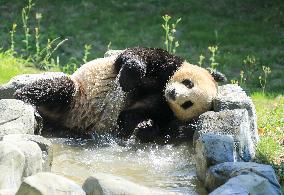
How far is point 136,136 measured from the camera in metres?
5.45

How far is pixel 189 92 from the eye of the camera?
5289 mm

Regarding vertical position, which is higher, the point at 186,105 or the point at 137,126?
the point at 186,105

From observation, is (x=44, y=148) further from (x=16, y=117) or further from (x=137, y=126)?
(x=137, y=126)

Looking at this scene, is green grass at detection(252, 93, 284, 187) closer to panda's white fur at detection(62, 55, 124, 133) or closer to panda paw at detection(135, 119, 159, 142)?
panda paw at detection(135, 119, 159, 142)

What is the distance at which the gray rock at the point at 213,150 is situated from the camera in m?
4.24

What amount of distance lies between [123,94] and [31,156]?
185 cm

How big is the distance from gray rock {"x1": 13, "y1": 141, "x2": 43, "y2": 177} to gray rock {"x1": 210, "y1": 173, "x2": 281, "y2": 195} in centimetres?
105

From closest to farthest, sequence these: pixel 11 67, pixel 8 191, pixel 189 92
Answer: pixel 8 191 → pixel 189 92 → pixel 11 67

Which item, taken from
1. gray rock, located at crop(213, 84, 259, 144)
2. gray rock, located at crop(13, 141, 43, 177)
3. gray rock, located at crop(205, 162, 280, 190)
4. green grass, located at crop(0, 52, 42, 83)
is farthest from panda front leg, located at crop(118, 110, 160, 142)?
green grass, located at crop(0, 52, 42, 83)

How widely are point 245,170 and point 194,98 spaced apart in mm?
1456

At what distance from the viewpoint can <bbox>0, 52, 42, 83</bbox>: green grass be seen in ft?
24.1

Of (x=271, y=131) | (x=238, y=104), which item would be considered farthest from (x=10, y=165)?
(x=271, y=131)

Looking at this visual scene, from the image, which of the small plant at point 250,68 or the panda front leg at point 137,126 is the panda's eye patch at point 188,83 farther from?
the small plant at point 250,68

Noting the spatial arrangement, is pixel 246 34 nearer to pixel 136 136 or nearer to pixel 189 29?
pixel 189 29
